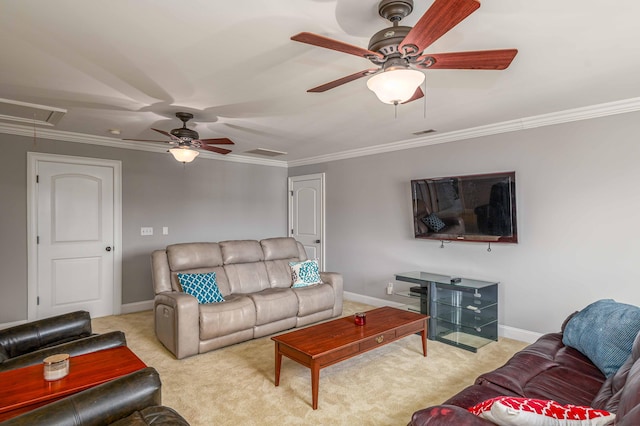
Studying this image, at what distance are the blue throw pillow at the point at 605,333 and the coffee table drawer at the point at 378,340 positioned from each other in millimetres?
1262

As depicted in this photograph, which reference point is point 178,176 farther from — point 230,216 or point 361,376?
point 361,376

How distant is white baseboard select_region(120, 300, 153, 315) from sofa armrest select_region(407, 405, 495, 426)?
4770 mm

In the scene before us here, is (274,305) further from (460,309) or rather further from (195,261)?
(460,309)

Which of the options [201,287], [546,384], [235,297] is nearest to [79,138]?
[201,287]

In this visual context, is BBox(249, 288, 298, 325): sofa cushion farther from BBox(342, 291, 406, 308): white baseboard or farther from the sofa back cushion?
BBox(342, 291, 406, 308): white baseboard

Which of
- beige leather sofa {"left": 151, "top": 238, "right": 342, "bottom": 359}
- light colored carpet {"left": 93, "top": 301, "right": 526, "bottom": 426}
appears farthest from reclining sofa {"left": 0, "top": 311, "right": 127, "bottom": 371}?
beige leather sofa {"left": 151, "top": 238, "right": 342, "bottom": 359}

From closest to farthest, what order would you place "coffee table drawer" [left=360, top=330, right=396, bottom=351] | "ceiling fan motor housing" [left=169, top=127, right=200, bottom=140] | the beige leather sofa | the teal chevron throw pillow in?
1. "coffee table drawer" [left=360, top=330, right=396, bottom=351]
2. the beige leather sofa
3. "ceiling fan motor housing" [left=169, top=127, right=200, bottom=140]
4. the teal chevron throw pillow

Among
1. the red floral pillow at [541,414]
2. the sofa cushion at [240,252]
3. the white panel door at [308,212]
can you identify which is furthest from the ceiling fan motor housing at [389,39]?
the white panel door at [308,212]

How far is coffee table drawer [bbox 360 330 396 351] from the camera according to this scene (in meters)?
2.88

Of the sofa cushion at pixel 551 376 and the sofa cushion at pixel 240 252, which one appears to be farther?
the sofa cushion at pixel 240 252

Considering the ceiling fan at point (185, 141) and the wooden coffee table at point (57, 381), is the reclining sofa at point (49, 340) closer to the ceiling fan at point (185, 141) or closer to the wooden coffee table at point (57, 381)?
the wooden coffee table at point (57, 381)

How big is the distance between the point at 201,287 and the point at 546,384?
123 inches

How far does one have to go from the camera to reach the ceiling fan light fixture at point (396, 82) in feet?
5.75

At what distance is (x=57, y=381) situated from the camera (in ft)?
6.03
